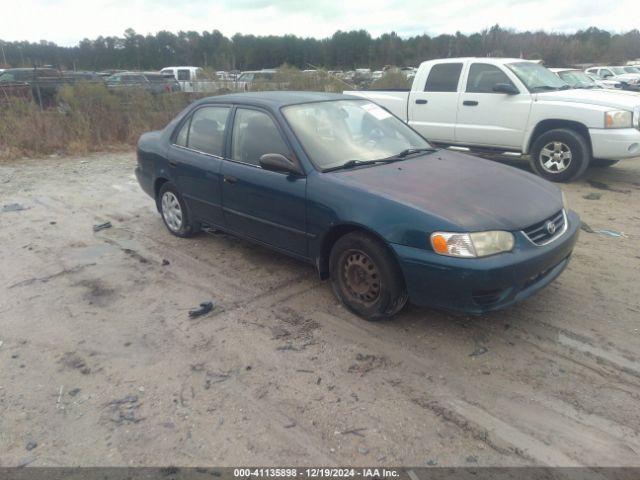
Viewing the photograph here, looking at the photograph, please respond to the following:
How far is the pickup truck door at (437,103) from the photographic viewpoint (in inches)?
338

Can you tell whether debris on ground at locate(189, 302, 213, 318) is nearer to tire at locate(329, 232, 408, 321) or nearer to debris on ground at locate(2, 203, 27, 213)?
tire at locate(329, 232, 408, 321)

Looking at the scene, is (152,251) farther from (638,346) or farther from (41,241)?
(638,346)

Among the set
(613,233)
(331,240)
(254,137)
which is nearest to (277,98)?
(254,137)

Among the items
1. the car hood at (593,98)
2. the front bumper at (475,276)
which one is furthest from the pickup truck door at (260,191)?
the car hood at (593,98)

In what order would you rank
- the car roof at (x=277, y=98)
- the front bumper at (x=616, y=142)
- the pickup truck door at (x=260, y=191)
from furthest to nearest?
the front bumper at (x=616, y=142) < the car roof at (x=277, y=98) < the pickup truck door at (x=260, y=191)

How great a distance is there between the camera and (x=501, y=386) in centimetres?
297

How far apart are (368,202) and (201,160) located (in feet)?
7.01

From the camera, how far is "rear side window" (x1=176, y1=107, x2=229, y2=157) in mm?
4742

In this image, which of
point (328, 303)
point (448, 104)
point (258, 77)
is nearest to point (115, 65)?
point (258, 77)

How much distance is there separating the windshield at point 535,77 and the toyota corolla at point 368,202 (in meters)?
4.22

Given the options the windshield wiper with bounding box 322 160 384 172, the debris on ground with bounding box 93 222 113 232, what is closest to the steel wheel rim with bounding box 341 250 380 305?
the windshield wiper with bounding box 322 160 384 172

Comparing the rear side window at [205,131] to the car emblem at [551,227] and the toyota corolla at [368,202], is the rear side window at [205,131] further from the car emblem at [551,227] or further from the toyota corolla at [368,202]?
the car emblem at [551,227]

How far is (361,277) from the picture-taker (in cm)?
369

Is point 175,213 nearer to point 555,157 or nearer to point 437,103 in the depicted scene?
point 437,103
